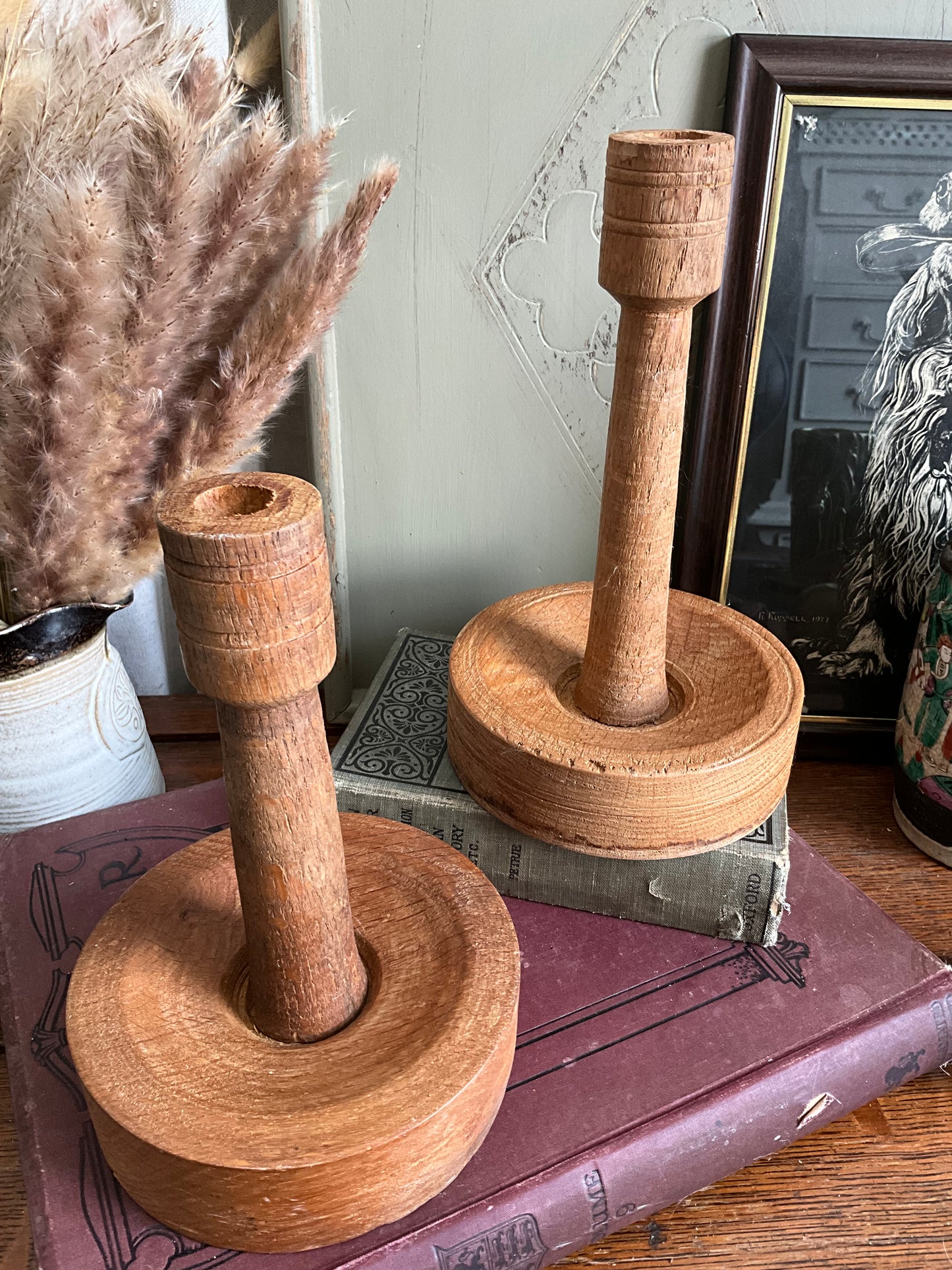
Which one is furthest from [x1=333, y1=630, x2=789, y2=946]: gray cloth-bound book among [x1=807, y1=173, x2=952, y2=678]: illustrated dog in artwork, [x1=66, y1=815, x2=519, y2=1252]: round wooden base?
[x1=807, y1=173, x2=952, y2=678]: illustrated dog in artwork

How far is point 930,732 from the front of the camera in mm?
673

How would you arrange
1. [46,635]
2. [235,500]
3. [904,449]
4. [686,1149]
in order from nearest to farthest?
[235,500], [686,1149], [46,635], [904,449]

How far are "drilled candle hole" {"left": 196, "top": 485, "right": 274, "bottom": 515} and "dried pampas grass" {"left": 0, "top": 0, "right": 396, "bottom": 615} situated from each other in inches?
7.7

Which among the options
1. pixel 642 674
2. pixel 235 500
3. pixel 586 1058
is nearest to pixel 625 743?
pixel 642 674

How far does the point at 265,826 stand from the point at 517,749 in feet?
0.57

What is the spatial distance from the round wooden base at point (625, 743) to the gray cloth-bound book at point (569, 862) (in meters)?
0.02

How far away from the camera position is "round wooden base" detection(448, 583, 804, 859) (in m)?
0.52

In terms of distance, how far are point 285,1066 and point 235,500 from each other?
23 centimetres

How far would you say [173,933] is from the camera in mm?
459

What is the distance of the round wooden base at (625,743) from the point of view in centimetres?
52

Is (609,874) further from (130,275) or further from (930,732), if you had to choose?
(130,275)

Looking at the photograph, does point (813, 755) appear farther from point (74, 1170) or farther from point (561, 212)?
point (74, 1170)

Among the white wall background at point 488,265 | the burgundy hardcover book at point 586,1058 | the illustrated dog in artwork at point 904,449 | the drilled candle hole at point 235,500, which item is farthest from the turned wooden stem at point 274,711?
the illustrated dog in artwork at point 904,449

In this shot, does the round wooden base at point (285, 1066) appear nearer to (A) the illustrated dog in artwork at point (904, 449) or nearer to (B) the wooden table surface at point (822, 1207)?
(B) the wooden table surface at point (822, 1207)
